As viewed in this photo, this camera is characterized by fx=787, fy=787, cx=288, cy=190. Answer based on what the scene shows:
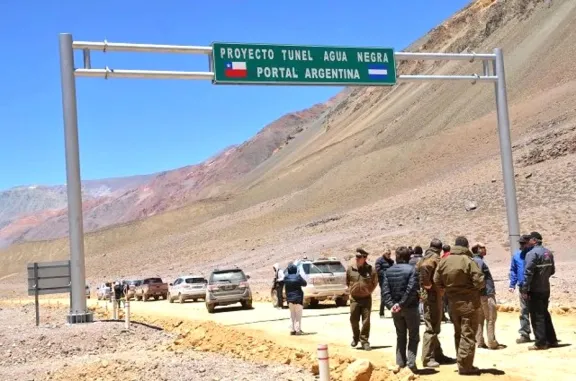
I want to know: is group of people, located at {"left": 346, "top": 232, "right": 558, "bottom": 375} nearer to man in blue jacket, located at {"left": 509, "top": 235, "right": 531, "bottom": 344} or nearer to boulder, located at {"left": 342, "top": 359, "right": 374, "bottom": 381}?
man in blue jacket, located at {"left": 509, "top": 235, "right": 531, "bottom": 344}

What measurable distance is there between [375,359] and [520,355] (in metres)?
2.08

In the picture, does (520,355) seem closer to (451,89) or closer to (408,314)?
(408,314)

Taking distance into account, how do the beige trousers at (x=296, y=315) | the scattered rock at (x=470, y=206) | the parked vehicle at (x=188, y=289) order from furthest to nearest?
the scattered rock at (x=470, y=206) → the parked vehicle at (x=188, y=289) → the beige trousers at (x=296, y=315)

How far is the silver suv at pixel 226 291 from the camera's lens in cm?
2502

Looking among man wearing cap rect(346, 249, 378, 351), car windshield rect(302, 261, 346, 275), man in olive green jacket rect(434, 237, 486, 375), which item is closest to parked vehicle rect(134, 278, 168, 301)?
car windshield rect(302, 261, 346, 275)

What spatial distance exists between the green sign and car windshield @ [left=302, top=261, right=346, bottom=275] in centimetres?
566

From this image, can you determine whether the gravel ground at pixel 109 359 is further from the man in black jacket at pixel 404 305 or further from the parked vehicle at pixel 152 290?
the parked vehicle at pixel 152 290

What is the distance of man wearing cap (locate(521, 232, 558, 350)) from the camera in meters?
11.4

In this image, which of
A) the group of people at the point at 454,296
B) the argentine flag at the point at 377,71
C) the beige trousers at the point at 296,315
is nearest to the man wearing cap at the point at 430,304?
the group of people at the point at 454,296

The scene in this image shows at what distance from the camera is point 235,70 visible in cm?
2011

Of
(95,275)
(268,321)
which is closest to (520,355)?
(268,321)

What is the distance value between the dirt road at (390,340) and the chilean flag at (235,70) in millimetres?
6308

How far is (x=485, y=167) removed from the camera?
57.8m

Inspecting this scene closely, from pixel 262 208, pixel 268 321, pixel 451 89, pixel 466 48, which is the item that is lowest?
pixel 268 321
